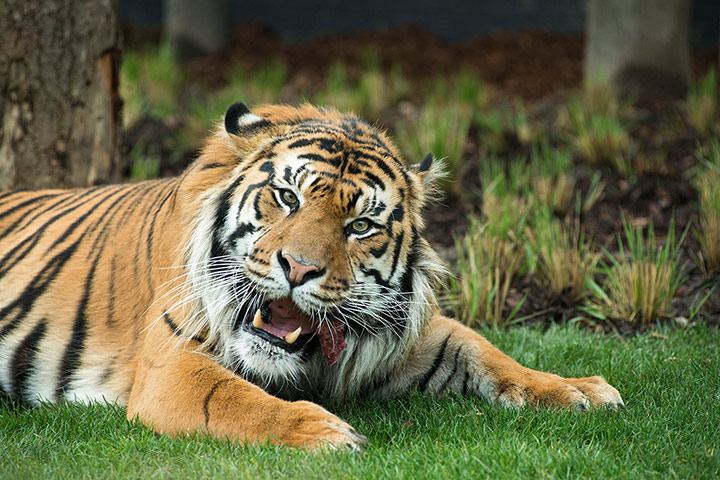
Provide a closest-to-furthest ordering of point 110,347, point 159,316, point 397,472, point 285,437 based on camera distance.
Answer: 1. point 397,472
2. point 285,437
3. point 159,316
4. point 110,347

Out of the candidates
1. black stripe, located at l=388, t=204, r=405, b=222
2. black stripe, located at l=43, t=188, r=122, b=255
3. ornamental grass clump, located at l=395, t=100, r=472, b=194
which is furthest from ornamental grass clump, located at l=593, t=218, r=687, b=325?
black stripe, located at l=43, t=188, r=122, b=255

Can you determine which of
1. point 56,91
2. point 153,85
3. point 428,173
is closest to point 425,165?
point 428,173

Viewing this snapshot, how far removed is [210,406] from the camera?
286 cm

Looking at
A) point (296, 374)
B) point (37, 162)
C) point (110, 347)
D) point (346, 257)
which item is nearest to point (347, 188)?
point (346, 257)

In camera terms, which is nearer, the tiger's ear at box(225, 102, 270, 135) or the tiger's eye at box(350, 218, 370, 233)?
the tiger's eye at box(350, 218, 370, 233)

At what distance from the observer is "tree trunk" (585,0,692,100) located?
859 centimetres

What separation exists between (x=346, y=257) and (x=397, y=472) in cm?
82

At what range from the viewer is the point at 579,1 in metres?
14.3

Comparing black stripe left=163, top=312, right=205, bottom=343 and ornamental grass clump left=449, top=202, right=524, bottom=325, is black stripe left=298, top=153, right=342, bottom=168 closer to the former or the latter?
black stripe left=163, top=312, right=205, bottom=343

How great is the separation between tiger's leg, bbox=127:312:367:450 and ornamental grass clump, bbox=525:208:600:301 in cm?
242

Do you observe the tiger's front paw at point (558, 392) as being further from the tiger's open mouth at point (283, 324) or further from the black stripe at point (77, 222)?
the black stripe at point (77, 222)

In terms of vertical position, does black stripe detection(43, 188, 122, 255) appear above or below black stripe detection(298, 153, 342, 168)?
below

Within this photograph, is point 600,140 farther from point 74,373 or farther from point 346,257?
point 74,373

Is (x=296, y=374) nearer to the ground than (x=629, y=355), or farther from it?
farther from it
